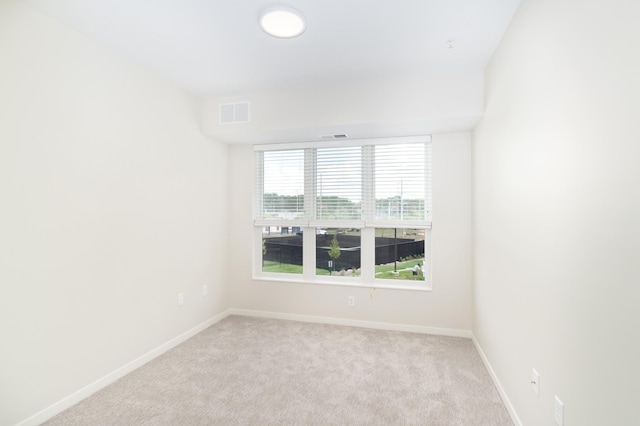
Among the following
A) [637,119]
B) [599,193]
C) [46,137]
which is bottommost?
[599,193]

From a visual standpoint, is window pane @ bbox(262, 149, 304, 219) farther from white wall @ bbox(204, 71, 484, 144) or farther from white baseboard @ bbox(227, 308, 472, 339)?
white baseboard @ bbox(227, 308, 472, 339)

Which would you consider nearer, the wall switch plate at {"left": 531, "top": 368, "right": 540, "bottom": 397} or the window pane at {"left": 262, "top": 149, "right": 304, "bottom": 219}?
the wall switch plate at {"left": 531, "top": 368, "right": 540, "bottom": 397}

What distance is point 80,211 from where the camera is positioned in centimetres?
220

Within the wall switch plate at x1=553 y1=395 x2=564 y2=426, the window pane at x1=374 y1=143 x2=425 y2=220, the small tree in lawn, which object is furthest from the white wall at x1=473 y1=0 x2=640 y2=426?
the small tree in lawn

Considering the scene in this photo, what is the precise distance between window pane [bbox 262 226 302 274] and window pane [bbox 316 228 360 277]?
0.29 meters

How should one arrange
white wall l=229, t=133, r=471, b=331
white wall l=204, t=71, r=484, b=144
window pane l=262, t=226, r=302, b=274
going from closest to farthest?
white wall l=204, t=71, r=484, b=144, white wall l=229, t=133, r=471, b=331, window pane l=262, t=226, r=302, b=274

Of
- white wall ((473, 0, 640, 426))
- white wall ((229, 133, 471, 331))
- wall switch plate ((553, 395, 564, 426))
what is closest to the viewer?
white wall ((473, 0, 640, 426))

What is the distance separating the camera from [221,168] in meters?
3.91

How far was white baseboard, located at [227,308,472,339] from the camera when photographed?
11.0 ft

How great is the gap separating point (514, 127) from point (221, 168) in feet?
10.8

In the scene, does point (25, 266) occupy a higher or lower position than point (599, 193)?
lower

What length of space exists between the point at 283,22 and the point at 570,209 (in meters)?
2.03

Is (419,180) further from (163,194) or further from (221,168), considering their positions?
(163,194)

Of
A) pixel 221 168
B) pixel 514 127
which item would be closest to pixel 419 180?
pixel 514 127
